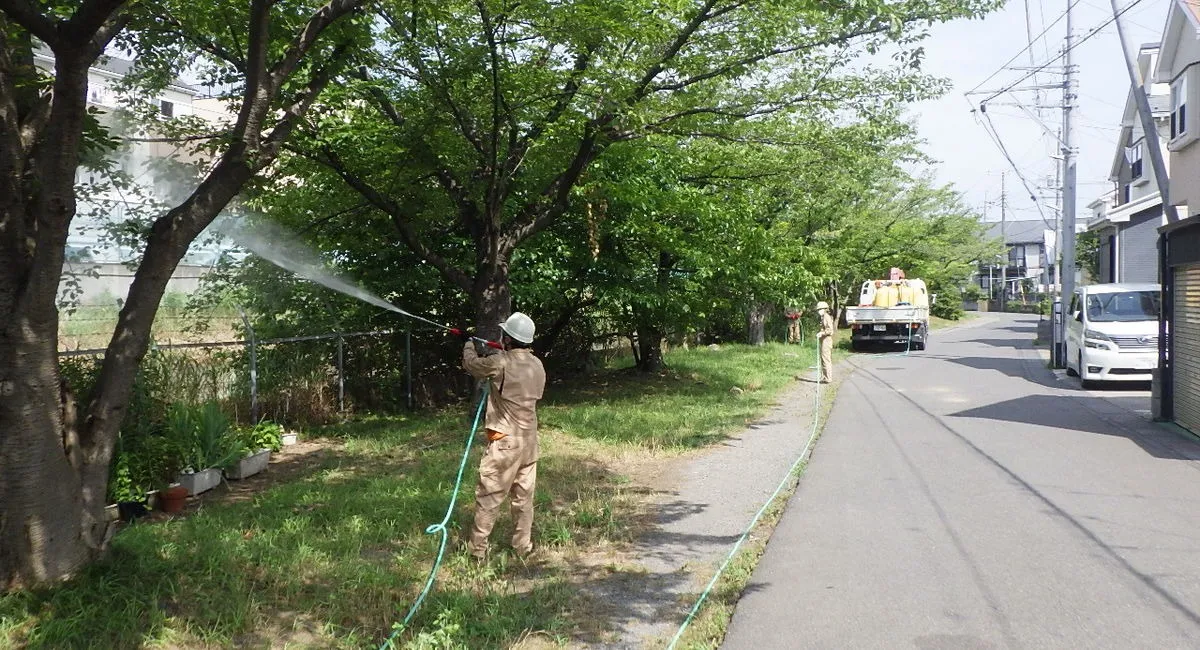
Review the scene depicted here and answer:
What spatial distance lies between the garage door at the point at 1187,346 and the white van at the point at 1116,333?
3428 millimetres

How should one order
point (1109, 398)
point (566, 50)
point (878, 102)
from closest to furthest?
point (566, 50) → point (878, 102) → point (1109, 398)

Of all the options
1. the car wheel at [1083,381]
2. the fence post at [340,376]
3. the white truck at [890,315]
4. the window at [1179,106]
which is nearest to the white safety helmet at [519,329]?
the fence post at [340,376]

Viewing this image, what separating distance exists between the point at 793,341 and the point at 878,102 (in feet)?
71.5

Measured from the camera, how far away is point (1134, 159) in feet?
113

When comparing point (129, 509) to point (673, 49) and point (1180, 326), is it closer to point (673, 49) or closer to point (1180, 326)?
point (673, 49)

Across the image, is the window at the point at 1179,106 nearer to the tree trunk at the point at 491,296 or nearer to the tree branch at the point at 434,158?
the tree trunk at the point at 491,296

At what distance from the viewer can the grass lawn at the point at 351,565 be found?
4.43 m

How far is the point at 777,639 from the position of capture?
177 inches

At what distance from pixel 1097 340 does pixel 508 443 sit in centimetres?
1381

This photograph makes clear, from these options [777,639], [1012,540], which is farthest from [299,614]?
[1012,540]

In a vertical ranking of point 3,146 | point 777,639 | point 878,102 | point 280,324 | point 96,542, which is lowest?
point 777,639

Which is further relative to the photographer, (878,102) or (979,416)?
(979,416)

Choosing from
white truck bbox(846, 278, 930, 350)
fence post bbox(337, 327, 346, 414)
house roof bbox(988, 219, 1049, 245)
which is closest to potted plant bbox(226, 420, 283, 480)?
fence post bbox(337, 327, 346, 414)

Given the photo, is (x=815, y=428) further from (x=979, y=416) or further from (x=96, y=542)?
(x=96, y=542)
